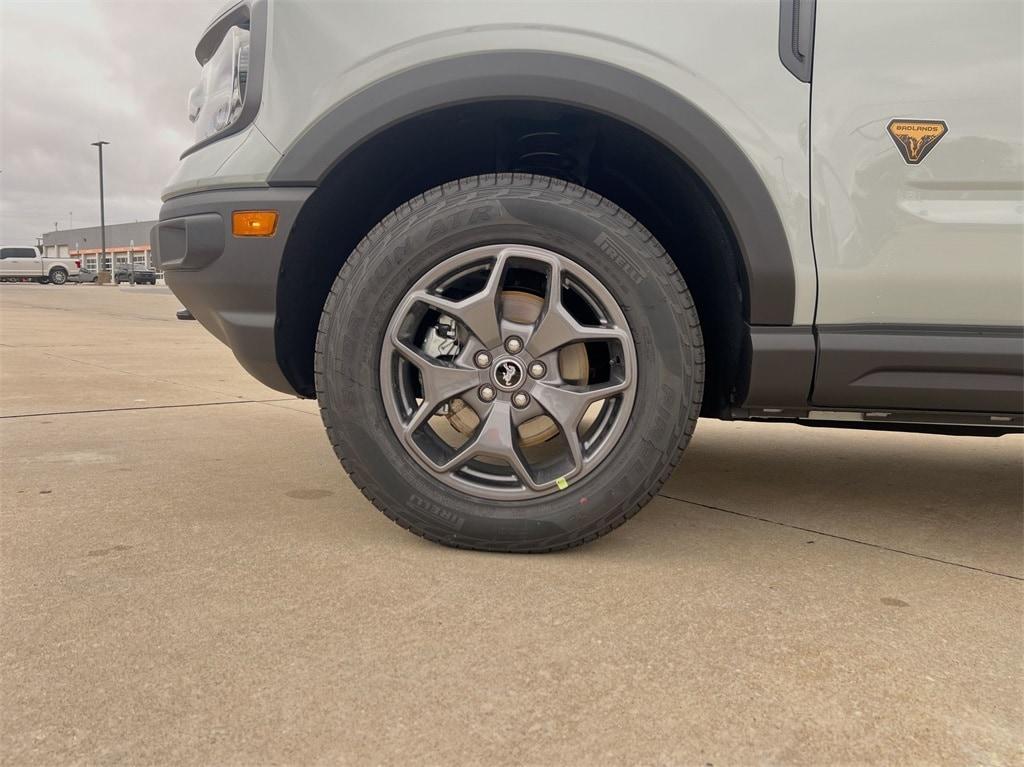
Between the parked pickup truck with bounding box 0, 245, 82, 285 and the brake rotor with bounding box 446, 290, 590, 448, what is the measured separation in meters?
46.8

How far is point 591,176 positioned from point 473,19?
61 centimetres

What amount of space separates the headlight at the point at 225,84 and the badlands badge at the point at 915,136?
5.12 feet

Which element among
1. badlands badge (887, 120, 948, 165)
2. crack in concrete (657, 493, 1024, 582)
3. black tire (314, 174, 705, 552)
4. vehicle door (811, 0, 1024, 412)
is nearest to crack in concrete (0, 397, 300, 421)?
black tire (314, 174, 705, 552)

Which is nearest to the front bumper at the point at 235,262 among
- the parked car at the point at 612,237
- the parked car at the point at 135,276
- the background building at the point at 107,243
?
the parked car at the point at 612,237

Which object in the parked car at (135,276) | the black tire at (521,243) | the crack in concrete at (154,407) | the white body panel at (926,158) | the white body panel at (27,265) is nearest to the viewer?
the white body panel at (926,158)

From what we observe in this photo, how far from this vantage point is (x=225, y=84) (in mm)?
Answer: 1975

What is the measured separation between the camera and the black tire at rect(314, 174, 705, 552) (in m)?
1.75

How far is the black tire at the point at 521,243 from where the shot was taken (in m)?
1.75

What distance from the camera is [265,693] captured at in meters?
1.19

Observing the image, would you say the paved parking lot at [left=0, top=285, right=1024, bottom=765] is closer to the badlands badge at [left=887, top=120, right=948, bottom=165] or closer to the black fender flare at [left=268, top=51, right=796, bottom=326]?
the black fender flare at [left=268, top=51, right=796, bottom=326]

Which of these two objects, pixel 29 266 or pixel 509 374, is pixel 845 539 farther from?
pixel 29 266

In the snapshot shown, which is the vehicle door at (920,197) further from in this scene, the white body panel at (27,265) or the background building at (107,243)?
the background building at (107,243)

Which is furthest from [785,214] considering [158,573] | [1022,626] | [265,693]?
[158,573]

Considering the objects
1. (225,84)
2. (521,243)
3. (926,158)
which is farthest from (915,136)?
(225,84)
